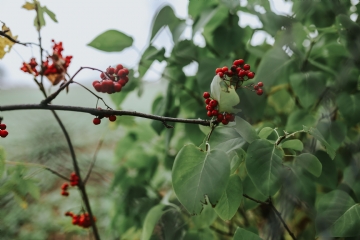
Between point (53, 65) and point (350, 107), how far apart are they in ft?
1.74

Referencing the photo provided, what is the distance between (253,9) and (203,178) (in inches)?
17.4

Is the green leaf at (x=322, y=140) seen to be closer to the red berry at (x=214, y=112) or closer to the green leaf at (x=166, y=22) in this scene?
the red berry at (x=214, y=112)

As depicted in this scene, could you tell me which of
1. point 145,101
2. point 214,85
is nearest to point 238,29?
point 214,85

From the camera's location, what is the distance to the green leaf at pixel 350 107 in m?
0.57

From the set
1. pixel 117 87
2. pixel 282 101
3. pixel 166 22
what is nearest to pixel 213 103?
pixel 117 87

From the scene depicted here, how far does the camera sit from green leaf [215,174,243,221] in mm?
423

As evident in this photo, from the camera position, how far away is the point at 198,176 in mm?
375

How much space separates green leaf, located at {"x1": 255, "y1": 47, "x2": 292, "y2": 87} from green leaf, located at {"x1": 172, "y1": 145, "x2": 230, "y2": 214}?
0.31 metres

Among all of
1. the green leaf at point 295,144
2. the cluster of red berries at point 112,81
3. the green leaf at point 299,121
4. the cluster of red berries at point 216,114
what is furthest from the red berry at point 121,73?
the green leaf at point 299,121

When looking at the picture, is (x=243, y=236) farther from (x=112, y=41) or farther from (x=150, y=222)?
(x=112, y=41)

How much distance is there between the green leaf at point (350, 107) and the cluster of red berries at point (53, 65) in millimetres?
493

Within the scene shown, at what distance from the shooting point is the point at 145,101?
1.68 meters

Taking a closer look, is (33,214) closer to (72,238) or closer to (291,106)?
(72,238)

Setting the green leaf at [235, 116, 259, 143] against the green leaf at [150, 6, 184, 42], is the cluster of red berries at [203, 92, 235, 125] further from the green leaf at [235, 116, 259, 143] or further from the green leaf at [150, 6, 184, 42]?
the green leaf at [150, 6, 184, 42]
